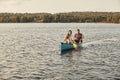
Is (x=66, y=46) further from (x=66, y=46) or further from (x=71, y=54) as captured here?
(x=71, y=54)

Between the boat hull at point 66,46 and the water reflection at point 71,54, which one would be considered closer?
the water reflection at point 71,54

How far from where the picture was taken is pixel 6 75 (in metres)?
26.1

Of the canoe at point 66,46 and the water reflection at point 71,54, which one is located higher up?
the canoe at point 66,46

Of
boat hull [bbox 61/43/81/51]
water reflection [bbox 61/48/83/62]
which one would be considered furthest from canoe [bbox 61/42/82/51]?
water reflection [bbox 61/48/83/62]

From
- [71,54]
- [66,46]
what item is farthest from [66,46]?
[71,54]

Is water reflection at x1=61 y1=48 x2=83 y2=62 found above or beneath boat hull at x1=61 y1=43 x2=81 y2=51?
beneath

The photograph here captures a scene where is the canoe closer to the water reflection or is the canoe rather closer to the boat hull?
the boat hull

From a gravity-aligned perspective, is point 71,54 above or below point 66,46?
below

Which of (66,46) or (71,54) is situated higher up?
(66,46)

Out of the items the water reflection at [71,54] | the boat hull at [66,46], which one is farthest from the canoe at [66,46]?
the water reflection at [71,54]

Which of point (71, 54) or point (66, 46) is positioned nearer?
point (71, 54)

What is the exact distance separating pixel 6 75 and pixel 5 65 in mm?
5329

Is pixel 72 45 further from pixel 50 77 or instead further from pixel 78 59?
pixel 50 77

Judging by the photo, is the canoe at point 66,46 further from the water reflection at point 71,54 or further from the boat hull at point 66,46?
the water reflection at point 71,54
